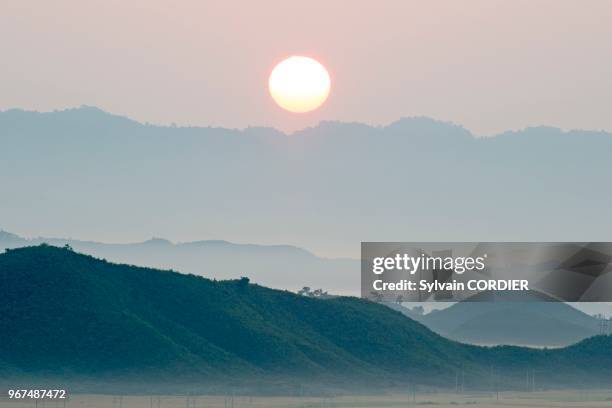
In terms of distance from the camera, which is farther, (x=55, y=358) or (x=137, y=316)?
(x=137, y=316)

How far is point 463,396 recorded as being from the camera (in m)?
167

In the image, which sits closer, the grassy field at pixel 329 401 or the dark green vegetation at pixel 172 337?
the grassy field at pixel 329 401

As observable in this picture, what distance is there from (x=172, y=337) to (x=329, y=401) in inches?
1197

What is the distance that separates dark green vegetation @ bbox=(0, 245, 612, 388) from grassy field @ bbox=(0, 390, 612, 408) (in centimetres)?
1092

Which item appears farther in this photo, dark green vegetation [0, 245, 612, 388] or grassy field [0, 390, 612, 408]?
dark green vegetation [0, 245, 612, 388]

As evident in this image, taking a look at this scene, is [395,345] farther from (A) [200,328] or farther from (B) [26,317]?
(B) [26,317]

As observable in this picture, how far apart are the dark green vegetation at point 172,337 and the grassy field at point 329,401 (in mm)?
10919

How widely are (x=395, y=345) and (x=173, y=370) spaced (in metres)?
46.7

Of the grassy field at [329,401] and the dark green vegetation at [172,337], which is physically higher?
the dark green vegetation at [172,337]

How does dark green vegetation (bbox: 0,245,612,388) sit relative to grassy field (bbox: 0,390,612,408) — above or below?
above

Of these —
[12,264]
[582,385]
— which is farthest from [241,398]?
[582,385]

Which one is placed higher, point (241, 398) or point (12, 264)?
point (12, 264)

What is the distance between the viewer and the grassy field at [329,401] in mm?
133625

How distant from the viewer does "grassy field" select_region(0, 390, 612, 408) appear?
133625 mm
